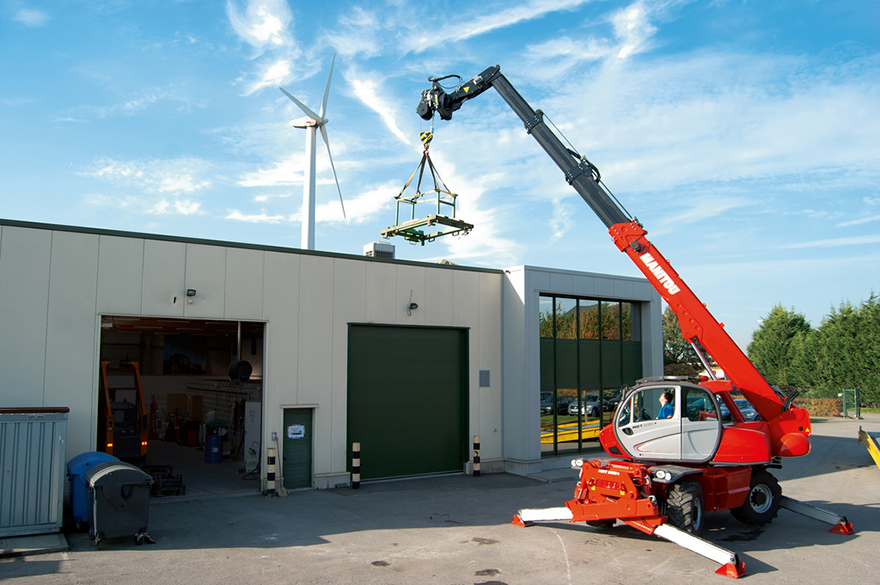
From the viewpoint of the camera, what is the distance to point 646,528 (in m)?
9.23

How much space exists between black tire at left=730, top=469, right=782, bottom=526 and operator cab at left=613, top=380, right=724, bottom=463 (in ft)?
5.37

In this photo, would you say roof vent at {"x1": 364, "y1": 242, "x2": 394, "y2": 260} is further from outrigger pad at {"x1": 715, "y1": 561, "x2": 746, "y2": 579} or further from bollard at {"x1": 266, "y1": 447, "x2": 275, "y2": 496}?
outrigger pad at {"x1": 715, "y1": 561, "x2": 746, "y2": 579}

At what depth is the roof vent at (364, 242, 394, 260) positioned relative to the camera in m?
16.4

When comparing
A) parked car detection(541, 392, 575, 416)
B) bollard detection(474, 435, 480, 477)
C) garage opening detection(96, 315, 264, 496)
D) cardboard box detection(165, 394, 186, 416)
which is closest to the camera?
garage opening detection(96, 315, 264, 496)

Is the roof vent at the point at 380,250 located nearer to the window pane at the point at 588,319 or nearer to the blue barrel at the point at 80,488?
the window pane at the point at 588,319

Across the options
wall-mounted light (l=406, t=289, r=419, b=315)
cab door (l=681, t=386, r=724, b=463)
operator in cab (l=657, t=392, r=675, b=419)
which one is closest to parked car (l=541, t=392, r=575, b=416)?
wall-mounted light (l=406, t=289, r=419, b=315)

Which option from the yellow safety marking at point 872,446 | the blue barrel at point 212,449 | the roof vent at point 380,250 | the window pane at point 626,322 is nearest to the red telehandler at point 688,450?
the yellow safety marking at point 872,446

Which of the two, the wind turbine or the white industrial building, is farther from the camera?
the wind turbine

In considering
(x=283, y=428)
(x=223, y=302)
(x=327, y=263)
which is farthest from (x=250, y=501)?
(x=327, y=263)

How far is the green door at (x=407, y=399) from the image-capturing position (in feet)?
50.1

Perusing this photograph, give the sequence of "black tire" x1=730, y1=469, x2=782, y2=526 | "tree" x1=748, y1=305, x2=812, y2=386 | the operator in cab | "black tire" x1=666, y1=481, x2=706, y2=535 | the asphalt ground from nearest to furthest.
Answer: the asphalt ground → "black tire" x1=666, y1=481, x2=706, y2=535 → the operator in cab → "black tire" x1=730, y1=469, x2=782, y2=526 → "tree" x1=748, y1=305, x2=812, y2=386

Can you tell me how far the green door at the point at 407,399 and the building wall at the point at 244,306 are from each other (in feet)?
1.17

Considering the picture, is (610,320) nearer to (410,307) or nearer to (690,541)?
(410,307)

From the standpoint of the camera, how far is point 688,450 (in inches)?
398
